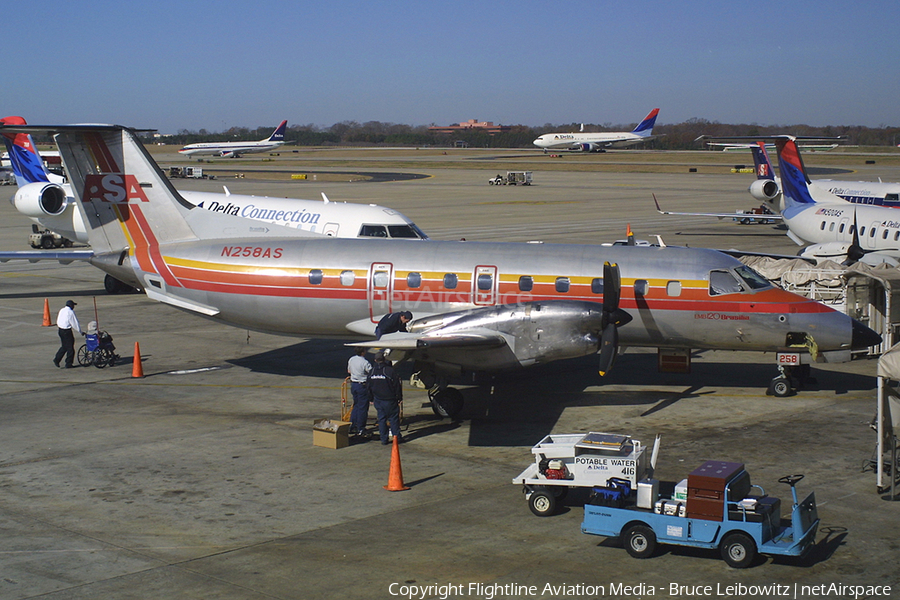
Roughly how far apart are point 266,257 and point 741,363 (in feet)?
42.2

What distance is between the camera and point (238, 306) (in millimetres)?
20125

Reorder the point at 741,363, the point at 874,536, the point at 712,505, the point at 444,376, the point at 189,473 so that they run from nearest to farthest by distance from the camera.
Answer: the point at 712,505
the point at 874,536
the point at 189,473
the point at 444,376
the point at 741,363

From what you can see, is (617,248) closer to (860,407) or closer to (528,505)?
(860,407)

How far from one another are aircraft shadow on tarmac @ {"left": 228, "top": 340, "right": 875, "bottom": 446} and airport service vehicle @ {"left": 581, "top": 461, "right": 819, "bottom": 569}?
4920mm

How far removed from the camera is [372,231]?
28.1 metres

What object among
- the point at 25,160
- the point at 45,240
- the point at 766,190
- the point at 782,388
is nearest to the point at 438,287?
the point at 782,388

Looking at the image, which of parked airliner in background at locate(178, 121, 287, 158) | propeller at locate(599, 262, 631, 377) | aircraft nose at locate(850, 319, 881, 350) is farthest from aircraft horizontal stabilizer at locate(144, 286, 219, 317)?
parked airliner in background at locate(178, 121, 287, 158)

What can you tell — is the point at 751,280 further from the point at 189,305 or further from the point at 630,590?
the point at 189,305

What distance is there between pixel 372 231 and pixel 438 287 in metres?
9.56

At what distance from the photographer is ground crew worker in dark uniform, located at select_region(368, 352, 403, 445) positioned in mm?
15594

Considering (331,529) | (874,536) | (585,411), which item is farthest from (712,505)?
(585,411)

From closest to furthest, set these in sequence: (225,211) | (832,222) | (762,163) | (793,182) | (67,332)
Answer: (67,332) < (225,211) < (832,222) < (793,182) < (762,163)

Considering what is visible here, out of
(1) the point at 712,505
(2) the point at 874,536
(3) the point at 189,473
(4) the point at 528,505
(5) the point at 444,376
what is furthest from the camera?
(5) the point at 444,376

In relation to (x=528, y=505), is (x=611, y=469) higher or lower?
higher
